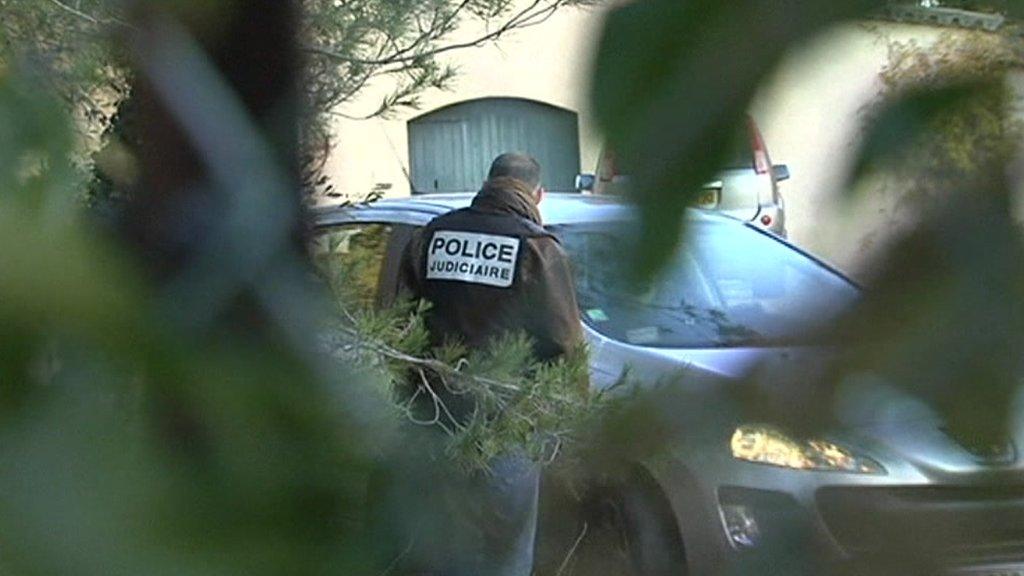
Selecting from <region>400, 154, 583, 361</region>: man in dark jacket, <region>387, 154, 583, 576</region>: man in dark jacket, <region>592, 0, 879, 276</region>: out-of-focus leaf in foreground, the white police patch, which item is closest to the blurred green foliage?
<region>592, 0, 879, 276</region>: out-of-focus leaf in foreground

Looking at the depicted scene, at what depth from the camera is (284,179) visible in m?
0.69

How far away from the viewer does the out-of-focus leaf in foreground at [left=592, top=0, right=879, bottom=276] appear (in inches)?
17.5

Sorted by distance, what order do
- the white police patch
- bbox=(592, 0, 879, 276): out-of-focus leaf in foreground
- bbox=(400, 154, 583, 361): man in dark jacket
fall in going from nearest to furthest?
bbox=(592, 0, 879, 276): out-of-focus leaf in foreground < bbox=(400, 154, 583, 361): man in dark jacket < the white police patch

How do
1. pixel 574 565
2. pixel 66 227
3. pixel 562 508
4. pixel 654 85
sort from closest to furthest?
pixel 654 85 → pixel 66 227 → pixel 562 508 → pixel 574 565

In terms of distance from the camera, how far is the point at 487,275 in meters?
2.30

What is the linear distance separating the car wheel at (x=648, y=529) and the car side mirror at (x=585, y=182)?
4.6 inches

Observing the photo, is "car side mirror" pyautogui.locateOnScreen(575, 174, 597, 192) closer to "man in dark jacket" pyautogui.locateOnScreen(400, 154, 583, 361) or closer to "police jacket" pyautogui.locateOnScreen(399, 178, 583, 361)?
"man in dark jacket" pyautogui.locateOnScreen(400, 154, 583, 361)

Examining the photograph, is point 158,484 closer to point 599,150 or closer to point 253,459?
point 253,459

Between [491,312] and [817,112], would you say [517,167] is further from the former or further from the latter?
[491,312]

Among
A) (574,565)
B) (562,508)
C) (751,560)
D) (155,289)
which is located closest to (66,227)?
(155,289)

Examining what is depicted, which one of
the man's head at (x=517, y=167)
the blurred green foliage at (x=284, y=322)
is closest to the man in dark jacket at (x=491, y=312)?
the man's head at (x=517, y=167)

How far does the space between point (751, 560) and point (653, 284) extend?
17cm

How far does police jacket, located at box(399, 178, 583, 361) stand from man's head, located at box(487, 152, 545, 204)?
0.26m

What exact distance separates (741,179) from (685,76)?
4 centimetres
